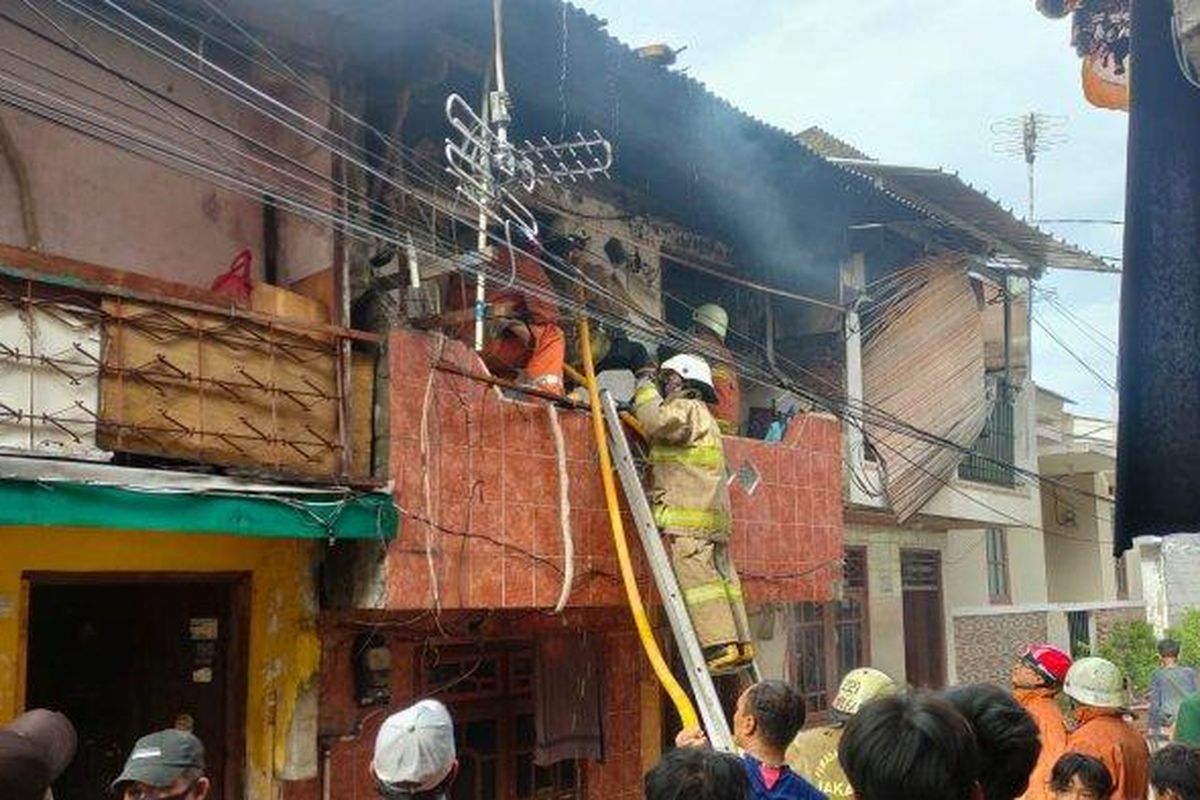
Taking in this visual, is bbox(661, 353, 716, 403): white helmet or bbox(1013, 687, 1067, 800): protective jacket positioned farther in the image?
bbox(661, 353, 716, 403): white helmet

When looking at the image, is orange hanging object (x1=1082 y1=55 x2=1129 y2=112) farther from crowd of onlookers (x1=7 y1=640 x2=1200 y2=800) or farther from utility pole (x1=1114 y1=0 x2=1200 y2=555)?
crowd of onlookers (x1=7 y1=640 x2=1200 y2=800)

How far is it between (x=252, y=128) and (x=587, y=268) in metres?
3.45

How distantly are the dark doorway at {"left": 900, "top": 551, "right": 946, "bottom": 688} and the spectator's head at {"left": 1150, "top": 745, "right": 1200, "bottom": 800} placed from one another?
11.8m

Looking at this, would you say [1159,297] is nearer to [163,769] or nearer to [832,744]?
[832,744]

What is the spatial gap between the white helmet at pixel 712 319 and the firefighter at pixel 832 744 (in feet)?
22.7

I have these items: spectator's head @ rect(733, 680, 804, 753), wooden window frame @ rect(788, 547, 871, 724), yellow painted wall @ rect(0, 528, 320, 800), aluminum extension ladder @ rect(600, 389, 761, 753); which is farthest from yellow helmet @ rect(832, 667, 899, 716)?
wooden window frame @ rect(788, 547, 871, 724)

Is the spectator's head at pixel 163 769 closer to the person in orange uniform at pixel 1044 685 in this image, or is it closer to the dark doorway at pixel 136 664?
the dark doorway at pixel 136 664

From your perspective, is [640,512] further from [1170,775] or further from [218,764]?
[1170,775]

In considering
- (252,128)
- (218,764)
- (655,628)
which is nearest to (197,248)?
(252,128)

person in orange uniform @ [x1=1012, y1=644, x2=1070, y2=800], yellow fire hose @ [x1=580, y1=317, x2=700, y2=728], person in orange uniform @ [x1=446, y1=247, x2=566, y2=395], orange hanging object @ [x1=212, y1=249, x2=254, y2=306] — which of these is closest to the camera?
person in orange uniform @ [x1=1012, y1=644, x2=1070, y2=800]

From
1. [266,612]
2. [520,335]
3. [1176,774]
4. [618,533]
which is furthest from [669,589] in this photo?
[1176,774]

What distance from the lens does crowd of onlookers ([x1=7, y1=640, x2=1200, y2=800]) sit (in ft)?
8.74

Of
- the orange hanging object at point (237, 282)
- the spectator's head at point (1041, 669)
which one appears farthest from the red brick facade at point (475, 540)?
the spectator's head at point (1041, 669)

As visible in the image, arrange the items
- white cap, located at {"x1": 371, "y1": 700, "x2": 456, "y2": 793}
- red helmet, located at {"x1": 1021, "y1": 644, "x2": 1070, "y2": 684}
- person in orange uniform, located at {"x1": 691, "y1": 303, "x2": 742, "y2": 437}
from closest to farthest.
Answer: white cap, located at {"x1": 371, "y1": 700, "x2": 456, "y2": 793}, red helmet, located at {"x1": 1021, "y1": 644, "x2": 1070, "y2": 684}, person in orange uniform, located at {"x1": 691, "y1": 303, "x2": 742, "y2": 437}
